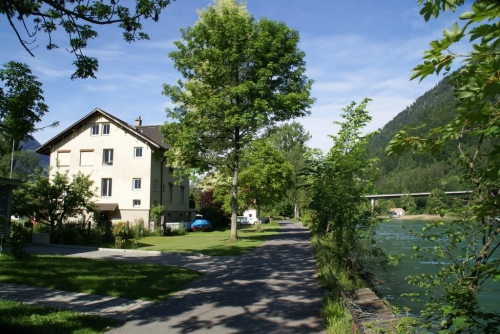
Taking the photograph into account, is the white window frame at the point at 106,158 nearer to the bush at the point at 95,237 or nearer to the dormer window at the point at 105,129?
the dormer window at the point at 105,129

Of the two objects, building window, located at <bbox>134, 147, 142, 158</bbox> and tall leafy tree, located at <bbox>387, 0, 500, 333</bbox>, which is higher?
building window, located at <bbox>134, 147, 142, 158</bbox>

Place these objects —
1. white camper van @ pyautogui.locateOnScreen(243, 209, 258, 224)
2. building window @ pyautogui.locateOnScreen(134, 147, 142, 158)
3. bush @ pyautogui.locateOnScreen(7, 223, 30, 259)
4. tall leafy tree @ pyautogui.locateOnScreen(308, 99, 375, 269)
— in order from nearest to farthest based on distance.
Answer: tall leafy tree @ pyautogui.locateOnScreen(308, 99, 375, 269)
bush @ pyautogui.locateOnScreen(7, 223, 30, 259)
building window @ pyautogui.locateOnScreen(134, 147, 142, 158)
white camper van @ pyautogui.locateOnScreen(243, 209, 258, 224)

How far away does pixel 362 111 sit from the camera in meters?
14.3

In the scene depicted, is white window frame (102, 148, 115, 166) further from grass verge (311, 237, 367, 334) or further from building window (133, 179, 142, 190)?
grass verge (311, 237, 367, 334)

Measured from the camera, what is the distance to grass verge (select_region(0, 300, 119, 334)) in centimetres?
620

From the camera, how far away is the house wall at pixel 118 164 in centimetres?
3553

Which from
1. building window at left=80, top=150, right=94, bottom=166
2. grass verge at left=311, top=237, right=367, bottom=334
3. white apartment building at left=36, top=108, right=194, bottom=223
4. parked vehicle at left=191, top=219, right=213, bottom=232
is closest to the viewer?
grass verge at left=311, top=237, right=367, bottom=334

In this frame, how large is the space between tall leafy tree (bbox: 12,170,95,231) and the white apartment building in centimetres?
1189

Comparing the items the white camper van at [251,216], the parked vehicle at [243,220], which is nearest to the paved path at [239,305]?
the parked vehicle at [243,220]

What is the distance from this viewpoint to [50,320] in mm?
6570

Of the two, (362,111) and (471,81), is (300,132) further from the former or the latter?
(471,81)

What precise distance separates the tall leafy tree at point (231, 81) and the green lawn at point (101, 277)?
38.3ft

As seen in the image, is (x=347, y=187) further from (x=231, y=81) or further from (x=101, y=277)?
(x=231, y=81)

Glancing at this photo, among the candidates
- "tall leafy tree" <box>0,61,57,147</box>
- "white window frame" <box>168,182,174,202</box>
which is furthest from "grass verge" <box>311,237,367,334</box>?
"white window frame" <box>168,182,174,202</box>
